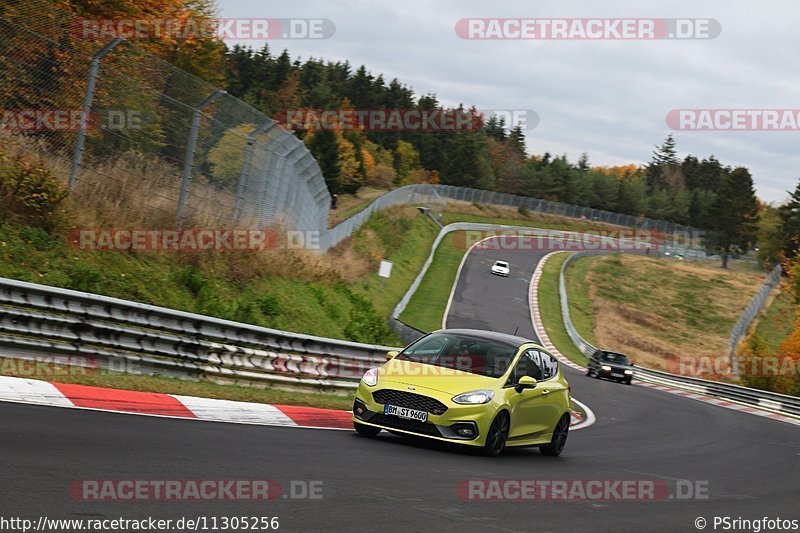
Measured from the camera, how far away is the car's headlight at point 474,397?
11.4 m

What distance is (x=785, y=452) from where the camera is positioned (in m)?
19.0

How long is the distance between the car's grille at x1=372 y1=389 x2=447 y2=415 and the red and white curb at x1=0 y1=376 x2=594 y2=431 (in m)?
1.09

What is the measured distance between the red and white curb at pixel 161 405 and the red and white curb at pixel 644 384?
21000 millimetres

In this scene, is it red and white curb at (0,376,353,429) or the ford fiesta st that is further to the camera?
the ford fiesta st

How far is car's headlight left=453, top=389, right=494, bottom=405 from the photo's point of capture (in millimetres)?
11375

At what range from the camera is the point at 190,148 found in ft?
55.3

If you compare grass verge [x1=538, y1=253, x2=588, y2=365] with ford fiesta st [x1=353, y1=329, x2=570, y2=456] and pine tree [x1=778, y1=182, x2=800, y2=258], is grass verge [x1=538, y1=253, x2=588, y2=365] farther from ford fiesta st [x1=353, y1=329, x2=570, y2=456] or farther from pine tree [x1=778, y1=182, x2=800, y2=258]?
pine tree [x1=778, y1=182, x2=800, y2=258]

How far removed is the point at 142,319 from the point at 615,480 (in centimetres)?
646

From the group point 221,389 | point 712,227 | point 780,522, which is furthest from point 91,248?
point 712,227

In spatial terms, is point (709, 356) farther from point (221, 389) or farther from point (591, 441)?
point (221, 389)

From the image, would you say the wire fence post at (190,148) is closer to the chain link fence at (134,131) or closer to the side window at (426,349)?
the chain link fence at (134,131)
